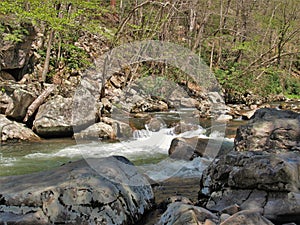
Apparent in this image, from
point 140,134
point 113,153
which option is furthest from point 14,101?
point 140,134

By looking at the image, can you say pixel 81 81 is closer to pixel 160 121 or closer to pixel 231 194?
pixel 160 121

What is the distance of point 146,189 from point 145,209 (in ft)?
1.10

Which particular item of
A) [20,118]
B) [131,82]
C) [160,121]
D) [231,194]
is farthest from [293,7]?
[231,194]

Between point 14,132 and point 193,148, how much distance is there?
4.53 metres

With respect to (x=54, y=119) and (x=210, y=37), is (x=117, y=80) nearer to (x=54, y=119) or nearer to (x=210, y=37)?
(x=54, y=119)

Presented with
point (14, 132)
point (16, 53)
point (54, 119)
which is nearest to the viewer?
point (14, 132)

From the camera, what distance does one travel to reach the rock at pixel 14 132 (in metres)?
7.86

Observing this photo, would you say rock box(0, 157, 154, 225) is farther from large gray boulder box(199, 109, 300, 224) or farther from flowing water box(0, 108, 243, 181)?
flowing water box(0, 108, 243, 181)

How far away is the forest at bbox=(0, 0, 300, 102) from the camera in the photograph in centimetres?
1431

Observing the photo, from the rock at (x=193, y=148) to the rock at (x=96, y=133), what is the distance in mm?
2233

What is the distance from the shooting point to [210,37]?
19.5 meters

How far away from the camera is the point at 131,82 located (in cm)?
1530

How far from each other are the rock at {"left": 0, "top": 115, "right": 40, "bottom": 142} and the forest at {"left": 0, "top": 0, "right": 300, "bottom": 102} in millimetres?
3746

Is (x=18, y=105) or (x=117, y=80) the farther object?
(x=117, y=80)
